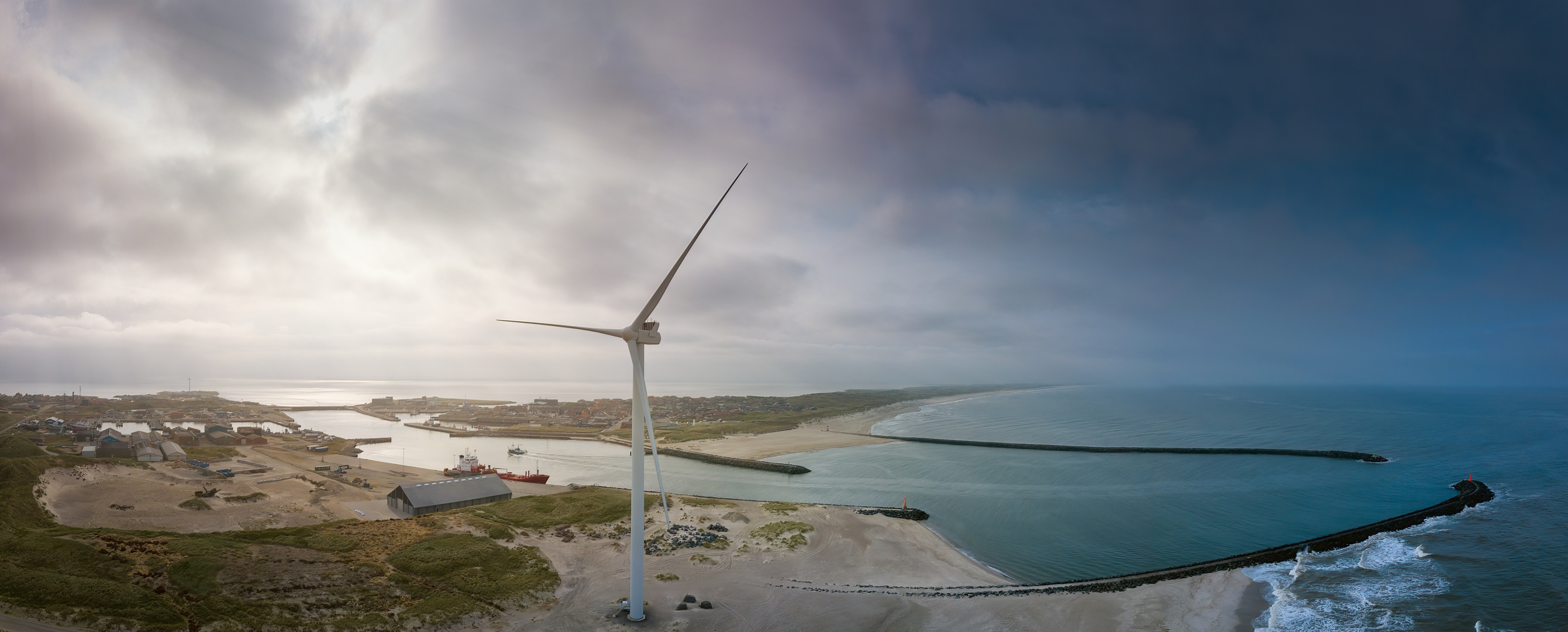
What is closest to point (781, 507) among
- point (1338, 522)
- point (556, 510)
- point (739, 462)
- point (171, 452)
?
point (556, 510)

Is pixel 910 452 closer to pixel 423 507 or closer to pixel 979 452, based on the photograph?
pixel 979 452

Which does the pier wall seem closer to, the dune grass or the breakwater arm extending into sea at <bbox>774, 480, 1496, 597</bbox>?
the breakwater arm extending into sea at <bbox>774, 480, 1496, 597</bbox>

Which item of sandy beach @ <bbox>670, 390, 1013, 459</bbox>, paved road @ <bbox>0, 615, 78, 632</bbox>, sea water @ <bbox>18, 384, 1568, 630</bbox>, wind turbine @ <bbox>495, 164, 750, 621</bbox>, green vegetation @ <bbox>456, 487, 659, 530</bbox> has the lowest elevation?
sandy beach @ <bbox>670, 390, 1013, 459</bbox>

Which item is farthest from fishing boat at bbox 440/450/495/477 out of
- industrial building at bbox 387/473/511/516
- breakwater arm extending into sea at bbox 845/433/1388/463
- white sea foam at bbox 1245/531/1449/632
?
breakwater arm extending into sea at bbox 845/433/1388/463

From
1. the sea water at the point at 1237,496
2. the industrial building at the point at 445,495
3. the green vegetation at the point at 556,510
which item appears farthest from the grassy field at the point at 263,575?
the sea water at the point at 1237,496

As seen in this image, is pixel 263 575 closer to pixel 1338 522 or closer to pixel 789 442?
pixel 1338 522

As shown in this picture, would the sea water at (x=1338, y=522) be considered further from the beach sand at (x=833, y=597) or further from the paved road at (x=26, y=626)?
the paved road at (x=26, y=626)
